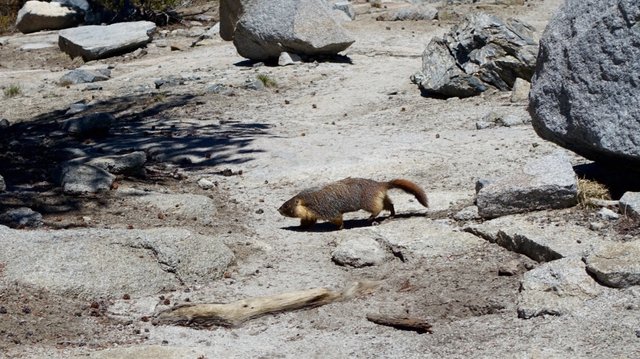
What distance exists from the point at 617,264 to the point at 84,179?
4901 mm

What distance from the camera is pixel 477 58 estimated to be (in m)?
13.3

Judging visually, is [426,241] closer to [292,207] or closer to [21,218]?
[292,207]

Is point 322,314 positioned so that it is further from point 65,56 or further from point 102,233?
point 65,56

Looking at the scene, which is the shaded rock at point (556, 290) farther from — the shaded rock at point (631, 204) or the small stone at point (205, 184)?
the small stone at point (205, 184)

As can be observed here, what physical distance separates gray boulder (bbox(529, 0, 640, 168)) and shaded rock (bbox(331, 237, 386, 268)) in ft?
4.97

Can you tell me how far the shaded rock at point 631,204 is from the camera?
6.75 meters

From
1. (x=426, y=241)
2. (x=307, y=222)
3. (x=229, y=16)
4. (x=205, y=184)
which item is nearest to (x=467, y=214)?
(x=426, y=241)

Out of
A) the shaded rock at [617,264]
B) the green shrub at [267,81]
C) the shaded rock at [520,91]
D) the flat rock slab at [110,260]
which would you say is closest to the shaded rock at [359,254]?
the flat rock slab at [110,260]

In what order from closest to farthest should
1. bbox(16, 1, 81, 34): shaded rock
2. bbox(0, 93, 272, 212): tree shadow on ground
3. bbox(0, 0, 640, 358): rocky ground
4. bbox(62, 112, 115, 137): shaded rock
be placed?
bbox(0, 0, 640, 358): rocky ground
bbox(0, 93, 272, 212): tree shadow on ground
bbox(62, 112, 115, 137): shaded rock
bbox(16, 1, 81, 34): shaded rock

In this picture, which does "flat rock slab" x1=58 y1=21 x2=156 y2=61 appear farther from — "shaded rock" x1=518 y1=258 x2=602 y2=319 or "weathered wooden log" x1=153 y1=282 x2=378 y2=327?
"shaded rock" x1=518 y1=258 x2=602 y2=319

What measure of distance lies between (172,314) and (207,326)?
233 millimetres

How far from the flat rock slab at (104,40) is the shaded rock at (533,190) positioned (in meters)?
11.9

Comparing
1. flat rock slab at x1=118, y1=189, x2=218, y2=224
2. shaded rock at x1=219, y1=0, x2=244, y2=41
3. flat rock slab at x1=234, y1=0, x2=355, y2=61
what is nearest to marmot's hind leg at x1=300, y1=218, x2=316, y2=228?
flat rock slab at x1=118, y1=189, x2=218, y2=224

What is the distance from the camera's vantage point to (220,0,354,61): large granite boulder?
15.3 metres
